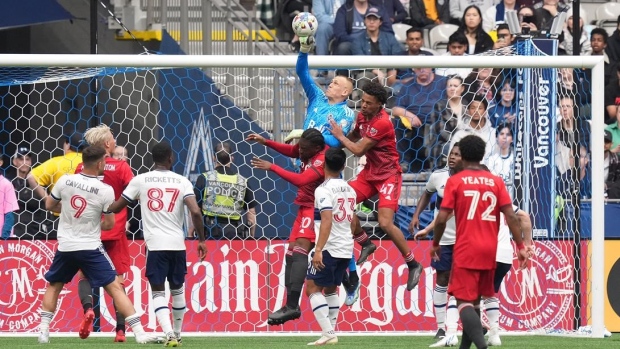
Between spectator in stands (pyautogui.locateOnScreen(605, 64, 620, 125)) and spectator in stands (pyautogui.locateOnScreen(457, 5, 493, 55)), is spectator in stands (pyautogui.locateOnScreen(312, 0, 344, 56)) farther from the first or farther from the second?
spectator in stands (pyautogui.locateOnScreen(605, 64, 620, 125))

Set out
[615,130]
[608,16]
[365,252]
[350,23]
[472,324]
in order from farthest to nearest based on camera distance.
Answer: [608,16], [350,23], [615,130], [365,252], [472,324]

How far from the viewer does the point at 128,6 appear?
56.9 feet

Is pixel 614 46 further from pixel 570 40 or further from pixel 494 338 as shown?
→ pixel 494 338

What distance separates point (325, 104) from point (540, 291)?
145 inches

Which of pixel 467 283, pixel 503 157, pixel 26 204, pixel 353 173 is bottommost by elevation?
pixel 467 283

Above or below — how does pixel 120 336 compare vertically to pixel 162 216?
below

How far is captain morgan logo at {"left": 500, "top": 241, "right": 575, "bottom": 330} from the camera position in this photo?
1393cm

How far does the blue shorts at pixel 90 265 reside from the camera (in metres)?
11.5

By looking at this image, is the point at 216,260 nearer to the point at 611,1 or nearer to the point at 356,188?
the point at 356,188

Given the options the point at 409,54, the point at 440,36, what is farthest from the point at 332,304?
the point at 440,36

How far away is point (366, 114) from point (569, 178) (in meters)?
3.21

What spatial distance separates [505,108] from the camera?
14.4 m

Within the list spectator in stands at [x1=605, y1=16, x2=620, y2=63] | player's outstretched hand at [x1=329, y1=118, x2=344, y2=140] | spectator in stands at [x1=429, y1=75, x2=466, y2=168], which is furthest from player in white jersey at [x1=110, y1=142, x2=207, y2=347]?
spectator in stands at [x1=605, y1=16, x2=620, y2=63]

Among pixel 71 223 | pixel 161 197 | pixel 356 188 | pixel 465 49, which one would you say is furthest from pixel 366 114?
pixel 465 49
